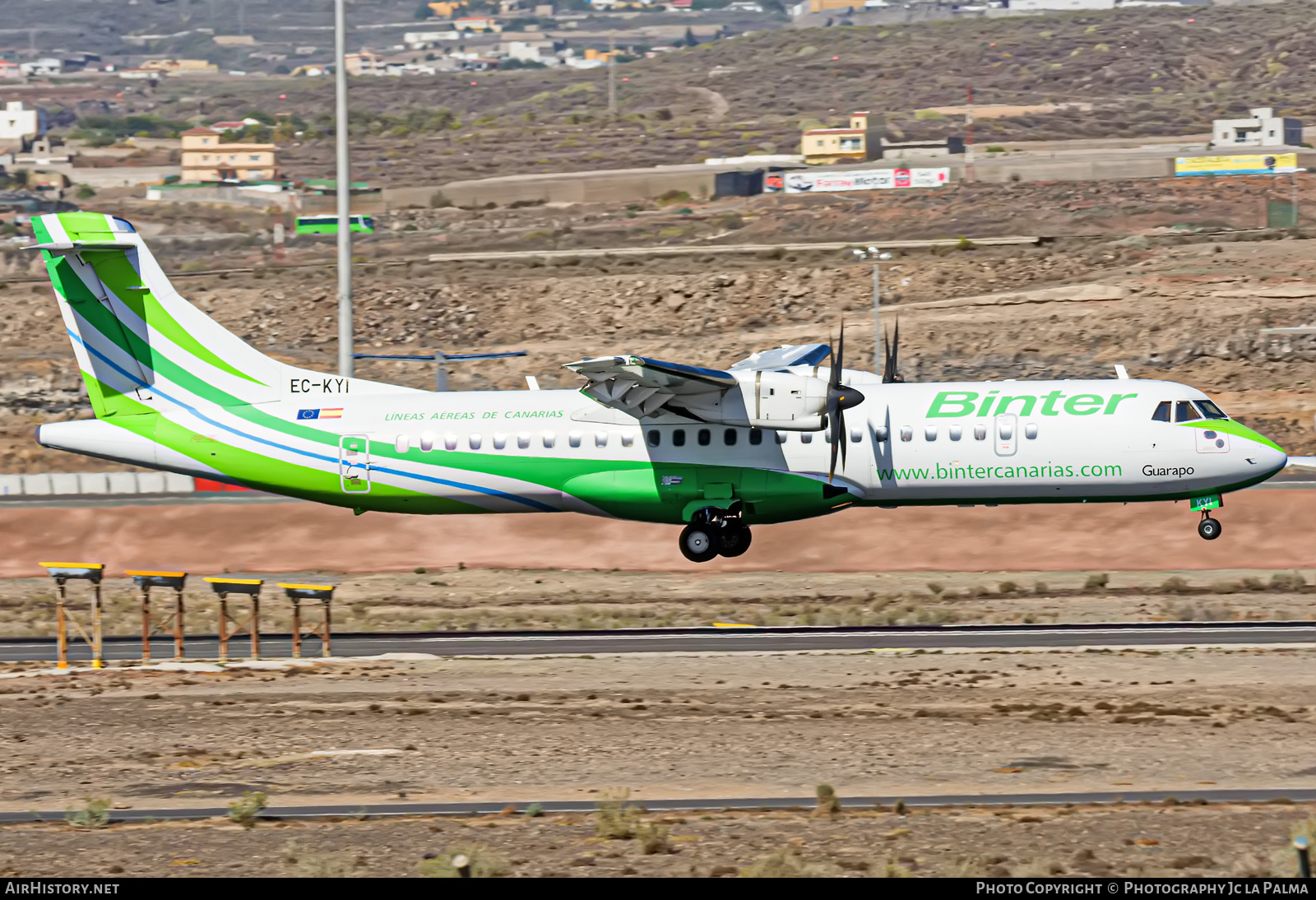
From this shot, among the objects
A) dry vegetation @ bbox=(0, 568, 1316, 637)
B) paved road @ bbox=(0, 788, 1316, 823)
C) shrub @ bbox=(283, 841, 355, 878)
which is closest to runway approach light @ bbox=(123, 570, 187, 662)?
dry vegetation @ bbox=(0, 568, 1316, 637)

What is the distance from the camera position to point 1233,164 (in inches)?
4857

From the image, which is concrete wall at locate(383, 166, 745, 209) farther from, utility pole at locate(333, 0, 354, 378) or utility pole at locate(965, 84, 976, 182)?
A: utility pole at locate(333, 0, 354, 378)

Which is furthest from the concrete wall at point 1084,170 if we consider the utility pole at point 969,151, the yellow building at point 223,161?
the yellow building at point 223,161

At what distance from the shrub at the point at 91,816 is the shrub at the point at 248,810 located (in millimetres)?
1526

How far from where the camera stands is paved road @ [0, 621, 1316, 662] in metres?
34.3

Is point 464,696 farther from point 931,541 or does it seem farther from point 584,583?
point 931,541

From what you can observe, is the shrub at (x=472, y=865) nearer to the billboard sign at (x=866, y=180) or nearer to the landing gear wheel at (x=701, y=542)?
the landing gear wheel at (x=701, y=542)

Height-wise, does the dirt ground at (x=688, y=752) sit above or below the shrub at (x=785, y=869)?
below

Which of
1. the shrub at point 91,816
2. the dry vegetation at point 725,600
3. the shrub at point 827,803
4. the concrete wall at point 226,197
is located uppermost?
the concrete wall at point 226,197

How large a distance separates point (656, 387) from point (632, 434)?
67.0 inches

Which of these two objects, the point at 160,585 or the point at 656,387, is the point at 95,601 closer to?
the point at 160,585

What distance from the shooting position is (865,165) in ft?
466

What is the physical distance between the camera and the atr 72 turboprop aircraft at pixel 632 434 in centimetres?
3653

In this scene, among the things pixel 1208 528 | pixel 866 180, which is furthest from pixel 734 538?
pixel 866 180
